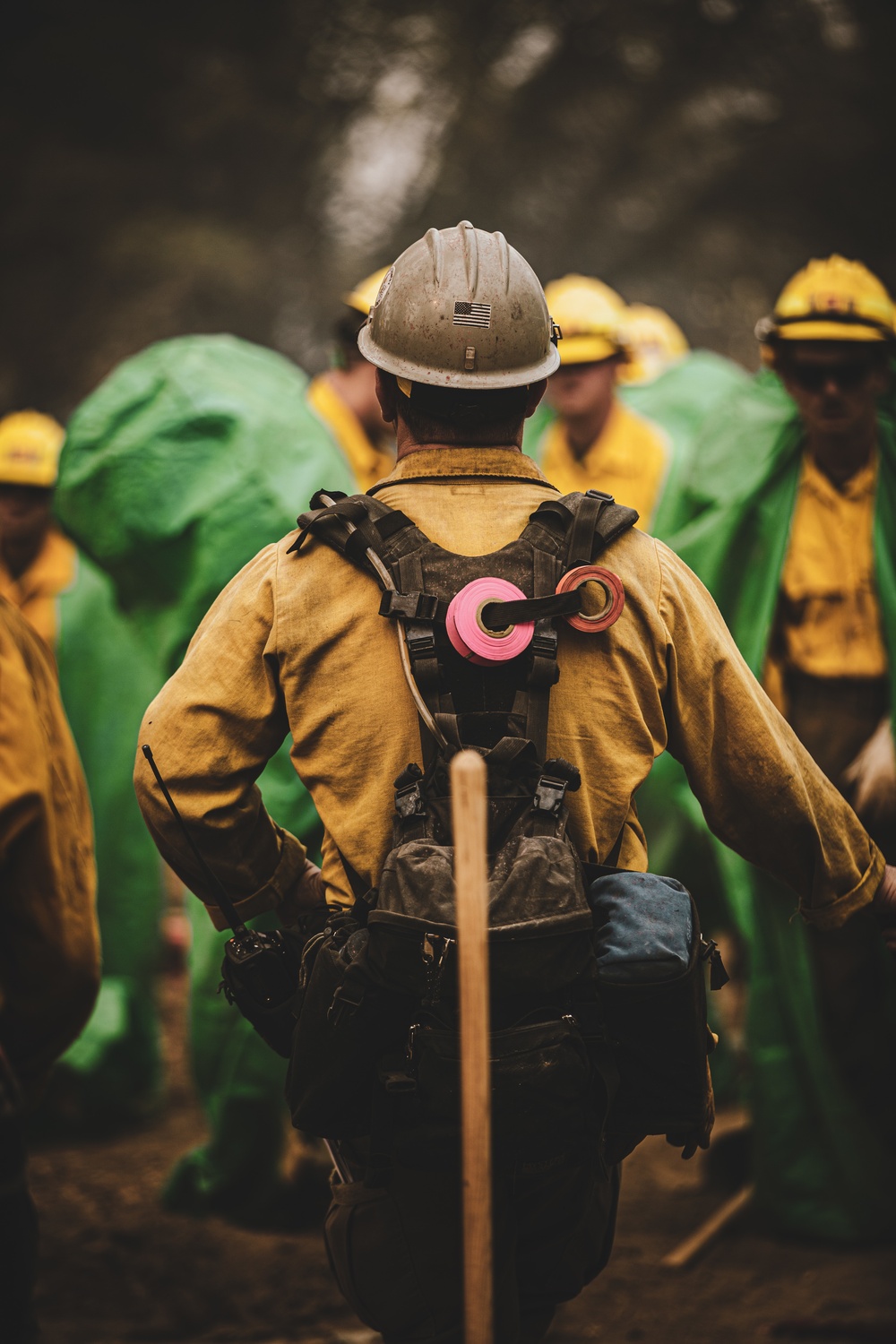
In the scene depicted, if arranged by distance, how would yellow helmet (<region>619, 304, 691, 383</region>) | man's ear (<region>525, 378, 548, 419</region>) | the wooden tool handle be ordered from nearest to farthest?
the wooden tool handle
man's ear (<region>525, 378, 548, 419</region>)
yellow helmet (<region>619, 304, 691, 383</region>)

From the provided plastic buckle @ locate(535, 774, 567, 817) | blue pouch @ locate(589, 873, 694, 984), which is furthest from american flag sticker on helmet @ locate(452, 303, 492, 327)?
blue pouch @ locate(589, 873, 694, 984)

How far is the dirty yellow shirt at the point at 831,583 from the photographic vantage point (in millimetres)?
4086

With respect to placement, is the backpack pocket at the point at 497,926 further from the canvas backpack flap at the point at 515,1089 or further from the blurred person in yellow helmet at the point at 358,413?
the blurred person in yellow helmet at the point at 358,413

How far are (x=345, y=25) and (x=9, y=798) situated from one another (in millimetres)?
13196

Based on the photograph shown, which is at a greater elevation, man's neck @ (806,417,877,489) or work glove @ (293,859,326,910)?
man's neck @ (806,417,877,489)

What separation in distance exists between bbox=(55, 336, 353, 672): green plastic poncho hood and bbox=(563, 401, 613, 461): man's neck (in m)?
1.91

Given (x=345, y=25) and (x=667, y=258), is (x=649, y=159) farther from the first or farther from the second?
(x=345, y=25)

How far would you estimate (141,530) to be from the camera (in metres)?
4.20

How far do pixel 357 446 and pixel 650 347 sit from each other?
15.0 feet

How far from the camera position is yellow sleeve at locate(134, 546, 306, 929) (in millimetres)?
2188

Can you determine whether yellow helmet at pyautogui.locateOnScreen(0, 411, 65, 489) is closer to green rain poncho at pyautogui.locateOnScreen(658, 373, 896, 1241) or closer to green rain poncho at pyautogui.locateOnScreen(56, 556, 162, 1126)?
green rain poncho at pyautogui.locateOnScreen(56, 556, 162, 1126)

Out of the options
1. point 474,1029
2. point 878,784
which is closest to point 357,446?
point 878,784

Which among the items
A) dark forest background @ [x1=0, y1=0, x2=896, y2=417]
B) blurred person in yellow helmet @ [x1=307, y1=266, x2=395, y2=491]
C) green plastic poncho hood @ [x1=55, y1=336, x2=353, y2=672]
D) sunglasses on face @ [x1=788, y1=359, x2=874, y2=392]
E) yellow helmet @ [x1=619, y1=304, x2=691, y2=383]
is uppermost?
dark forest background @ [x1=0, y1=0, x2=896, y2=417]

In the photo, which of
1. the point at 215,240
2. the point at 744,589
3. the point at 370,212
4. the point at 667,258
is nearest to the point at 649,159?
the point at 667,258
